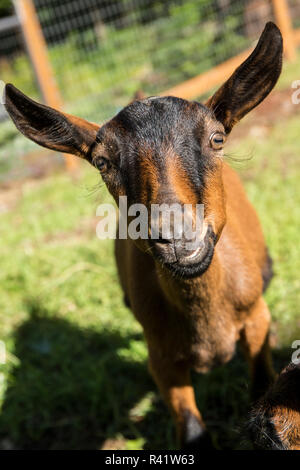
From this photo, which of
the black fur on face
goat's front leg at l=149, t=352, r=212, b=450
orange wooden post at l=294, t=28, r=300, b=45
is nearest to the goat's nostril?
the black fur on face

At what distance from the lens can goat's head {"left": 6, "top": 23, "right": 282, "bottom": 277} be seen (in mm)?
2496

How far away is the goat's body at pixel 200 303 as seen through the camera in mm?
3008

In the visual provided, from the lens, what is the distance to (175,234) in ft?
7.82

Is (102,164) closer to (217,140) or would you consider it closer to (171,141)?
(171,141)

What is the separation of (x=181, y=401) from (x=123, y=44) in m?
9.09

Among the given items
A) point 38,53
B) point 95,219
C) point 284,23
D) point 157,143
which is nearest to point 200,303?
point 157,143

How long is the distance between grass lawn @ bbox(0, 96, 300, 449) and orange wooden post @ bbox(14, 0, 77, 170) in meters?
2.87

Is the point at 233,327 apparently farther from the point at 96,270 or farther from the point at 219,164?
the point at 96,270

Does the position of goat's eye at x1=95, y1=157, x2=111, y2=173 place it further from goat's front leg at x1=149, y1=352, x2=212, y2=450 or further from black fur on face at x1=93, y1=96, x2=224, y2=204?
goat's front leg at x1=149, y1=352, x2=212, y2=450

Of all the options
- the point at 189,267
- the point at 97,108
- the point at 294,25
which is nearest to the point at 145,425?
the point at 189,267

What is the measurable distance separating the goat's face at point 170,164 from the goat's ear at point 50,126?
0.11m

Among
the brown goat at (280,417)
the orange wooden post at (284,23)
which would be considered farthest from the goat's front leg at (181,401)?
the orange wooden post at (284,23)

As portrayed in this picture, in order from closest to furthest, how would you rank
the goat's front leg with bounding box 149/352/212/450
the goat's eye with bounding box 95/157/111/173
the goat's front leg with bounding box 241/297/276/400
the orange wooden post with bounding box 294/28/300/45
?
the goat's eye with bounding box 95/157/111/173, the goat's front leg with bounding box 149/352/212/450, the goat's front leg with bounding box 241/297/276/400, the orange wooden post with bounding box 294/28/300/45

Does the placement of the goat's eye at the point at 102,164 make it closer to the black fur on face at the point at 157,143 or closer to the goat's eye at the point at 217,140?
the black fur on face at the point at 157,143
